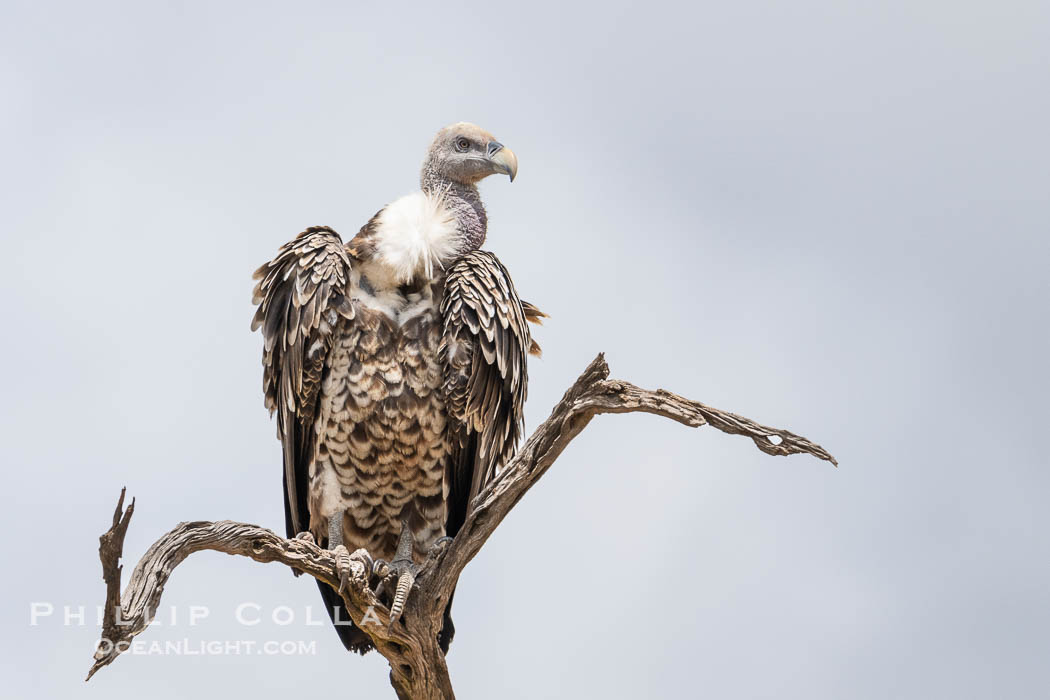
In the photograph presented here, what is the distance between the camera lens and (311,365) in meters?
7.12

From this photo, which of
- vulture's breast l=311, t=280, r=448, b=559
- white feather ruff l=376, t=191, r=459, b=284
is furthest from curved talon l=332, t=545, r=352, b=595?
white feather ruff l=376, t=191, r=459, b=284

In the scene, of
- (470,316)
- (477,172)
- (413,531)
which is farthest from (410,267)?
(413,531)

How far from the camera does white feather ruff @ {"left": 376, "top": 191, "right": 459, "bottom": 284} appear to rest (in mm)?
7195

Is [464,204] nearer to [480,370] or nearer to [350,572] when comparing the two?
[480,370]

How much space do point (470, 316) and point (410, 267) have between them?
0.48m

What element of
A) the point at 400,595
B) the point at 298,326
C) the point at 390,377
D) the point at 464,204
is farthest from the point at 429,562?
the point at 464,204

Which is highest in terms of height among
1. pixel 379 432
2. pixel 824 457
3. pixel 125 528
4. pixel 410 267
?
pixel 410 267

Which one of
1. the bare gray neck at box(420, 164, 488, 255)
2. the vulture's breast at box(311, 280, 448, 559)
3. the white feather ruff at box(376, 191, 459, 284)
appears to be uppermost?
the bare gray neck at box(420, 164, 488, 255)

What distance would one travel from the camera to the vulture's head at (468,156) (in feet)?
25.3

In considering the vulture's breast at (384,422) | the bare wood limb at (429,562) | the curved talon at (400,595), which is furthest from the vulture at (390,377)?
the bare wood limb at (429,562)

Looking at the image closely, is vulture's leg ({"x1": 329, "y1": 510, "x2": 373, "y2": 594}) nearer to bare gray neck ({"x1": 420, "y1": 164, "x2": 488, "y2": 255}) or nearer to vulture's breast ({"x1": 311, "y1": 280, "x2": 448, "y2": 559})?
vulture's breast ({"x1": 311, "y1": 280, "x2": 448, "y2": 559})

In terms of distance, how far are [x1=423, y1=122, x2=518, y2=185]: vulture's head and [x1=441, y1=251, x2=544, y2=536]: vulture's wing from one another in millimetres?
641

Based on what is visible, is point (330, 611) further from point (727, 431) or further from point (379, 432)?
point (727, 431)

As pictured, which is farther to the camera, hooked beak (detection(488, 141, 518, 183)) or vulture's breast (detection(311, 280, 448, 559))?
hooked beak (detection(488, 141, 518, 183))
